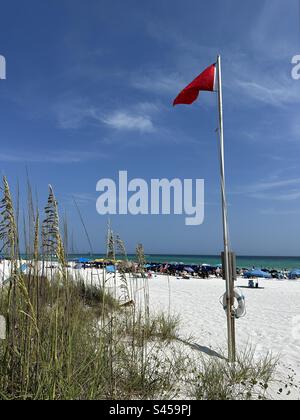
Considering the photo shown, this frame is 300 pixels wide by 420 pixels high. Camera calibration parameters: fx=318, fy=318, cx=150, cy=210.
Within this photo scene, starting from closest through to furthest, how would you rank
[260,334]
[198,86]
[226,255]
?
[226,255] → [198,86] → [260,334]

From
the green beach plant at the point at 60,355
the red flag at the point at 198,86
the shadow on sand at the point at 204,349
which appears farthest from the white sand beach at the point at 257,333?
the red flag at the point at 198,86

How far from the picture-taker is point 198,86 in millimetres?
5641

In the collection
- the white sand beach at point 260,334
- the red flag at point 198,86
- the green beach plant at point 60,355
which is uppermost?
the red flag at point 198,86

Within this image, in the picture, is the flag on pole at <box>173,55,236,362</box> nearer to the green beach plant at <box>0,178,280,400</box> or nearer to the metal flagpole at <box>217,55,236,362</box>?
the metal flagpole at <box>217,55,236,362</box>

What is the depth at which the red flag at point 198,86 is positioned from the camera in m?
5.57

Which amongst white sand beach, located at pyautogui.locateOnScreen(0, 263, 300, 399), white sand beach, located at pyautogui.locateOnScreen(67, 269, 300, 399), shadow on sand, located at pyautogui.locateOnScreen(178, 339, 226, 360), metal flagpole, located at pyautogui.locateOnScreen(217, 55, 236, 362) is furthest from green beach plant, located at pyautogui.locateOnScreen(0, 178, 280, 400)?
shadow on sand, located at pyautogui.locateOnScreen(178, 339, 226, 360)

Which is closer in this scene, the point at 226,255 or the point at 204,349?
the point at 226,255

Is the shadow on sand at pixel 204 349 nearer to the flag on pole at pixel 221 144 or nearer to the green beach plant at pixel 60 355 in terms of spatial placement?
the flag on pole at pixel 221 144

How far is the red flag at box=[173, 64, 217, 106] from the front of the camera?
5566mm

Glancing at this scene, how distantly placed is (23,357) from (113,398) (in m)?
0.98

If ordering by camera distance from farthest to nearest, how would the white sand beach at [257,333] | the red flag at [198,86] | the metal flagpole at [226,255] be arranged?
the red flag at [198,86] < the metal flagpole at [226,255] < the white sand beach at [257,333]

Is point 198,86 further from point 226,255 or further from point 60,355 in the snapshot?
point 60,355

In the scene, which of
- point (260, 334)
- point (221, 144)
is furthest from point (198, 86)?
point (260, 334)

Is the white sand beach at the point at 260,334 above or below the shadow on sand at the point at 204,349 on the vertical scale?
below
